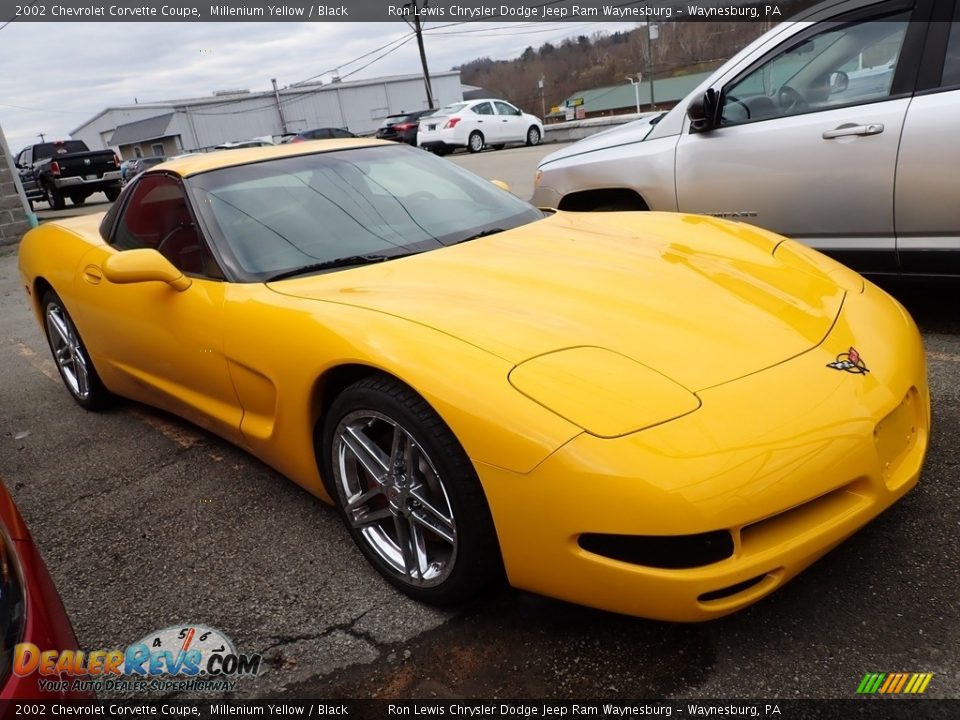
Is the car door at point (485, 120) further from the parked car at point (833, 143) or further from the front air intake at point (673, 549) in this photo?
the front air intake at point (673, 549)

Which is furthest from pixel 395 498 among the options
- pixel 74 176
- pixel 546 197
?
pixel 74 176

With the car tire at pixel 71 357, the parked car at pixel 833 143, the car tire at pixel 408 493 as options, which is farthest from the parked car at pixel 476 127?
the car tire at pixel 408 493

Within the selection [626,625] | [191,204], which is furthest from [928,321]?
[191,204]

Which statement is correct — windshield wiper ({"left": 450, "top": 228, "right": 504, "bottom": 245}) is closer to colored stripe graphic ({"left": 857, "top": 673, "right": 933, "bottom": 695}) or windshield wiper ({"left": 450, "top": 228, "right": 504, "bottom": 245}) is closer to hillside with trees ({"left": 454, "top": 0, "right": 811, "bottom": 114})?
colored stripe graphic ({"left": 857, "top": 673, "right": 933, "bottom": 695})

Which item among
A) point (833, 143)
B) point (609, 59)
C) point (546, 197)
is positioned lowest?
point (546, 197)

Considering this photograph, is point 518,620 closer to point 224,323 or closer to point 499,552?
point 499,552

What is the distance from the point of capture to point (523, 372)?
1.82 m

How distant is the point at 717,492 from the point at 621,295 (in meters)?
0.83

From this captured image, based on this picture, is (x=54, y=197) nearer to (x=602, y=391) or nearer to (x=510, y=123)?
(x=510, y=123)

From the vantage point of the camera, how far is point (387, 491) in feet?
7.08

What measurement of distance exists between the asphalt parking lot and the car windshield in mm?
953

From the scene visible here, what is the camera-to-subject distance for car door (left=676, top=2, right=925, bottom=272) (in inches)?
137

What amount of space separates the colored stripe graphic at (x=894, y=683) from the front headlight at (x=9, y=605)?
1.69 m

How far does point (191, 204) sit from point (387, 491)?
61.8 inches
